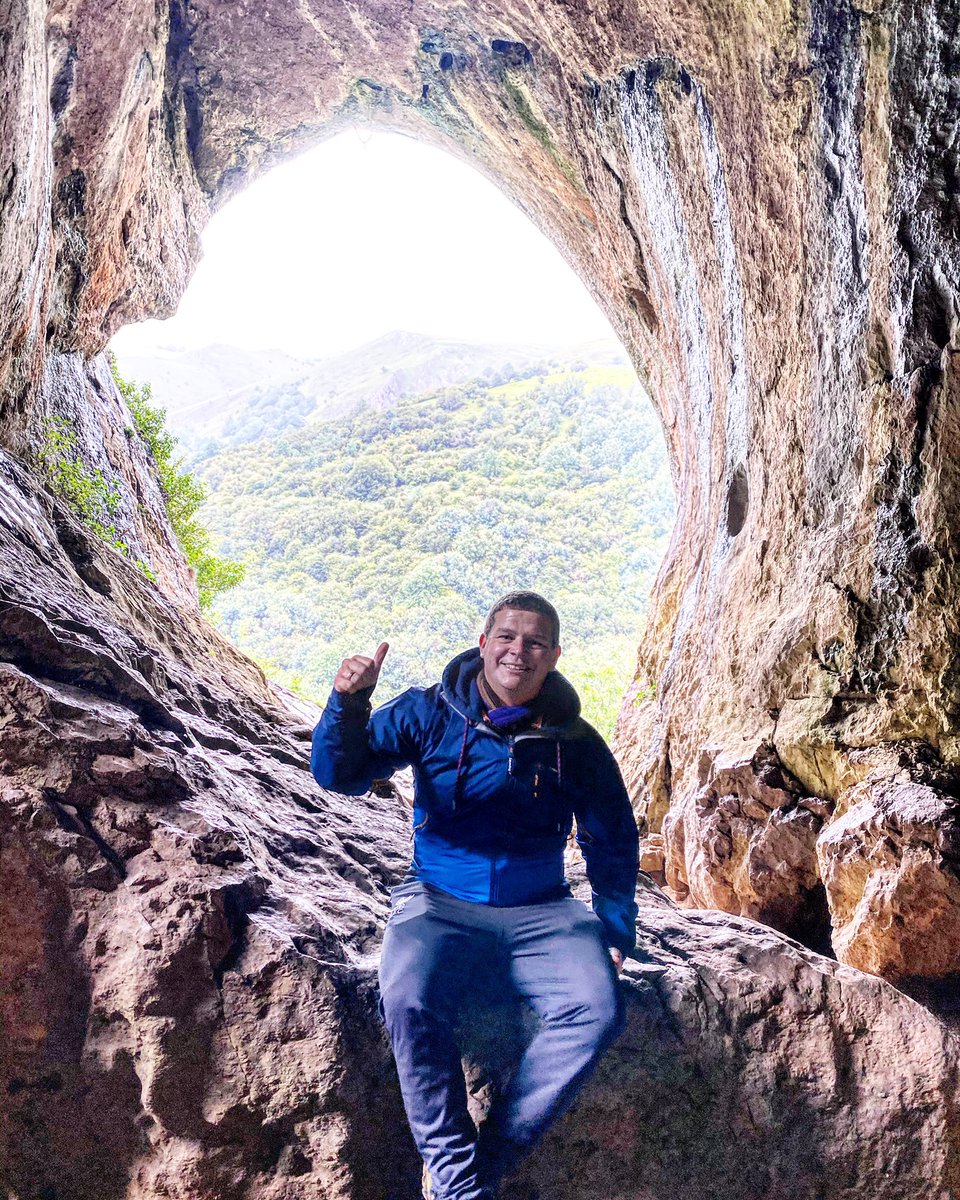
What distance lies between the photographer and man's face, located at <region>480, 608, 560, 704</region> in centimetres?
315

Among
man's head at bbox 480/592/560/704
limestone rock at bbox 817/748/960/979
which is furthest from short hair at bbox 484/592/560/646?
limestone rock at bbox 817/748/960/979

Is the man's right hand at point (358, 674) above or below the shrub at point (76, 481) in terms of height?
below

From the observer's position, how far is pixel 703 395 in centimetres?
739

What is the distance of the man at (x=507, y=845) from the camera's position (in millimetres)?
2717

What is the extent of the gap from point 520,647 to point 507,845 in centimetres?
68

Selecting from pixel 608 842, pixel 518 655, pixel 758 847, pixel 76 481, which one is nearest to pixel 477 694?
pixel 518 655

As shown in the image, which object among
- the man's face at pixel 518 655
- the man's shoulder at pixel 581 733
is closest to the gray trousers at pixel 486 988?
the man's shoulder at pixel 581 733

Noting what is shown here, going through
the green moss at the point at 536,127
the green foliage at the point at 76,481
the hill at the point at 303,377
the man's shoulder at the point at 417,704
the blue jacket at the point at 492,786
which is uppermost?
the hill at the point at 303,377

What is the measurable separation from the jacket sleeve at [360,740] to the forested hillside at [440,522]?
2952 cm

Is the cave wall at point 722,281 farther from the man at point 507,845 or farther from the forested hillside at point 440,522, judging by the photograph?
the forested hillside at point 440,522

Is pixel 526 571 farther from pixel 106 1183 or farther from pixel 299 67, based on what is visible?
pixel 106 1183

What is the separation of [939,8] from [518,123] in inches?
220

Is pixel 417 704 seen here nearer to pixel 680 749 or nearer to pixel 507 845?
pixel 507 845

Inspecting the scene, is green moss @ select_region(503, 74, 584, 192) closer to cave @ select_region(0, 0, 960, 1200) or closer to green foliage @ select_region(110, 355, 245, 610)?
cave @ select_region(0, 0, 960, 1200)
